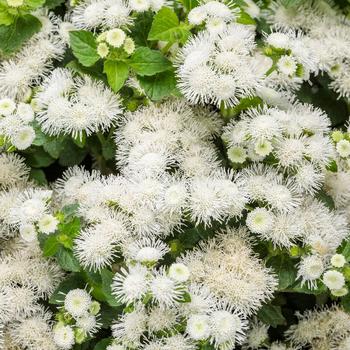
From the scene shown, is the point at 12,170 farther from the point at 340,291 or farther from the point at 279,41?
the point at 340,291

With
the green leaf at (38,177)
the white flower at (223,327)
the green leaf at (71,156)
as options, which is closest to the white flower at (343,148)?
the white flower at (223,327)

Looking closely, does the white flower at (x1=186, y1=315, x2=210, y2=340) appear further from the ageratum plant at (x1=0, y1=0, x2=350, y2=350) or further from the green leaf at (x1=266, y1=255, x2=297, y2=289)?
the green leaf at (x1=266, y1=255, x2=297, y2=289)

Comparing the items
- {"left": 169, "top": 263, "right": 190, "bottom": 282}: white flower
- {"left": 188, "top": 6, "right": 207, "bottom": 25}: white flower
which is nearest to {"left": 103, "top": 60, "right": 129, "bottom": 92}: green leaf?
{"left": 188, "top": 6, "right": 207, "bottom": 25}: white flower

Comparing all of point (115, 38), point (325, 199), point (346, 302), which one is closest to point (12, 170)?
point (115, 38)

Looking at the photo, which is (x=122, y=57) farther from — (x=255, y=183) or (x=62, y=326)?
(x=62, y=326)

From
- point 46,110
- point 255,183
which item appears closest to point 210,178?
point 255,183

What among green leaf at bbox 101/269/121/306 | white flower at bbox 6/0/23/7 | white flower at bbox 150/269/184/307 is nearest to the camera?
white flower at bbox 150/269/184/307

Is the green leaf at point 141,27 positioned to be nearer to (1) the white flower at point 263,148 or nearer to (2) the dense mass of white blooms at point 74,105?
(2) the dense mass of white blooms at point 74,105
